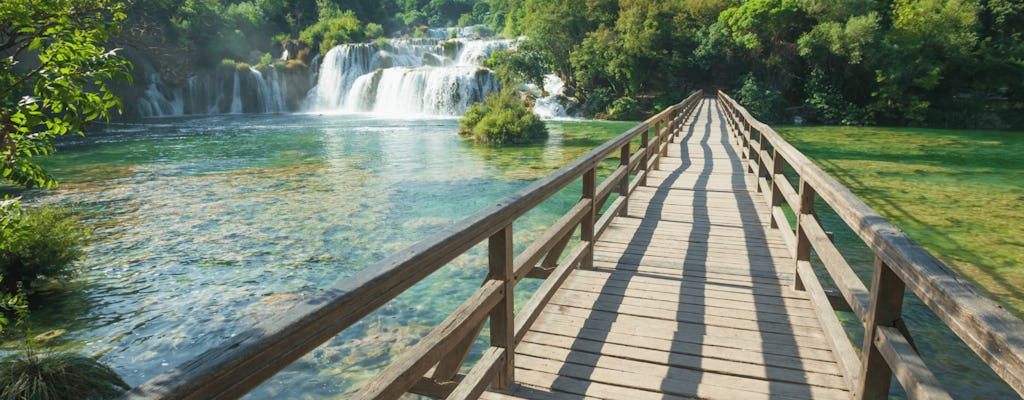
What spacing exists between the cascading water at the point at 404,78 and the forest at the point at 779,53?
9.69 ft

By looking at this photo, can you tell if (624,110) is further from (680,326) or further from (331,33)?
(680,326)

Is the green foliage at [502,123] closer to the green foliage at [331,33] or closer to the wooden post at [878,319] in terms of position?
Answer: the wooden post at [878,319]

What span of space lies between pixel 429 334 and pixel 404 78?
3873cm

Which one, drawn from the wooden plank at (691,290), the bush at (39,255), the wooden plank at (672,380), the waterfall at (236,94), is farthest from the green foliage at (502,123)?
the waterfall at (236,94)

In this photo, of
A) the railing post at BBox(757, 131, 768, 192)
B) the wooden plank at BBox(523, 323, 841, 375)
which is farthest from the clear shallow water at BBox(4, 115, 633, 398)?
the railing post at BBox(757, 131, 768, 192)

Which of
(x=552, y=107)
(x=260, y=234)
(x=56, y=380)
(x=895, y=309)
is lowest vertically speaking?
(x=260, y=234)

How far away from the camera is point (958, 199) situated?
13695 mm

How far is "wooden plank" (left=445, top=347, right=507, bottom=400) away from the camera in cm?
270

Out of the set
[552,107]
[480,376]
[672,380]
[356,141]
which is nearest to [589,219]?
[672,380]

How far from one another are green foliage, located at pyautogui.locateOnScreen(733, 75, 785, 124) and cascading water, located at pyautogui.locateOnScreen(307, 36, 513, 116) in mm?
14597

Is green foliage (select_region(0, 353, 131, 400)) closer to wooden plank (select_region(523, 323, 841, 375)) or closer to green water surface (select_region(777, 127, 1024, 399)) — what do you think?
wooden plank (select_region(523, 323, 841, 375))

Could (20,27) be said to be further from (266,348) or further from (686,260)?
(686,260)

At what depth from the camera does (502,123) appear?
23812mm

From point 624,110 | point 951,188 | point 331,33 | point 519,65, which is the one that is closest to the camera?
point 951,188
